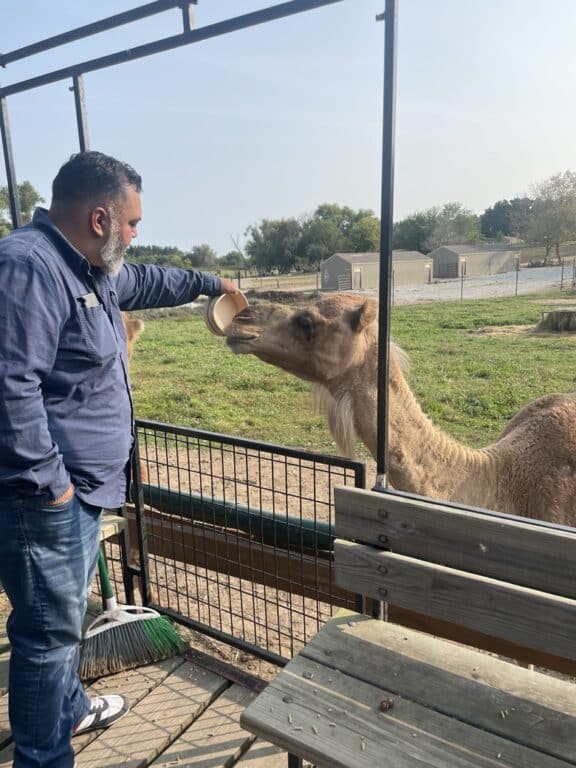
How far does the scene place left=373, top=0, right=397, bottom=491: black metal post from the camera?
1.83m

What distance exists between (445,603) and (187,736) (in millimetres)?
1214

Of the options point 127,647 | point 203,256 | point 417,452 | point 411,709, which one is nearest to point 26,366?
point 411,709

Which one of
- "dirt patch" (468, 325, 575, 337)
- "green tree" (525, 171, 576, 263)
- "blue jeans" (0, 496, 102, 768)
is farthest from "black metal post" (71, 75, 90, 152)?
"green tree" (525, 171, 576, 263)

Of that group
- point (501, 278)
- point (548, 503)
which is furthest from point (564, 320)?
point (501, 278)

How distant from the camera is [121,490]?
6.90 feet

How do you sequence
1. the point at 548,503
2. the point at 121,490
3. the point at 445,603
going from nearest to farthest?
the point at 445,603 < the point at 121,490 < the point at 548,503

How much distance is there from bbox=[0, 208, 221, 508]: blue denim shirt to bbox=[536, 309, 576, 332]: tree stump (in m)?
15.6

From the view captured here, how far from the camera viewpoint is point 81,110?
2721 mm

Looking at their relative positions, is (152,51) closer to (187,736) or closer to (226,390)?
(187,736)

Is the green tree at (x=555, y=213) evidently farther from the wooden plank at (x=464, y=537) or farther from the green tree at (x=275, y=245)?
the wooden plank at (x=464, y=537)

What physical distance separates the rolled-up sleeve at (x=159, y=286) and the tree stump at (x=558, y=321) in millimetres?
14855

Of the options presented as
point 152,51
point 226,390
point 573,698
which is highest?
point 152,51

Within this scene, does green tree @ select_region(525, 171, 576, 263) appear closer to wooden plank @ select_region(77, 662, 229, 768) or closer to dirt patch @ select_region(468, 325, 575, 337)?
dirt patch @ select_region(468, 325, 575, 337)

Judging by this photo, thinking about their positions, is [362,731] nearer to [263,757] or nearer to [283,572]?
[263,757]
